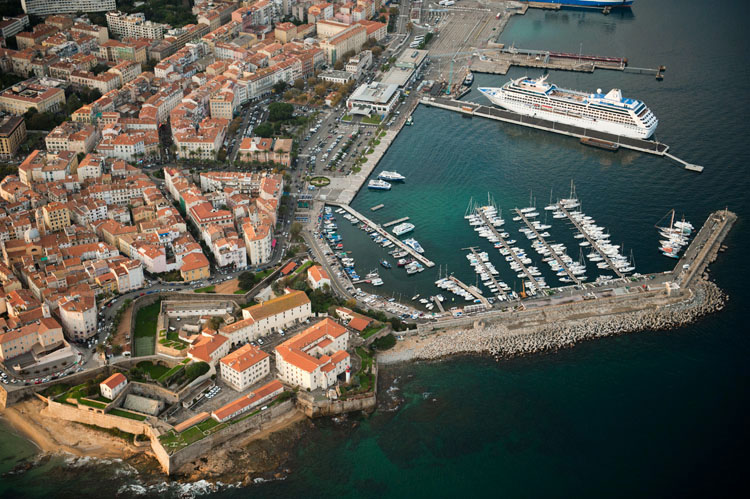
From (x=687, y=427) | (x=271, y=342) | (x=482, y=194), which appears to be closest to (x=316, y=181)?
(x=482, y=194)

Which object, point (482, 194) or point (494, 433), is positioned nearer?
point (494, 433)

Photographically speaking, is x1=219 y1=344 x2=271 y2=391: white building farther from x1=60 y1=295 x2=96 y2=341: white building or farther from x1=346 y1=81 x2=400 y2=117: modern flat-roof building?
x1=346 y1=81 x2=400 y2=117: modern flat-roof building

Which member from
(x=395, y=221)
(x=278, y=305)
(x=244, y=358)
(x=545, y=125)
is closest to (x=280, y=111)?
(x=395, y=221)

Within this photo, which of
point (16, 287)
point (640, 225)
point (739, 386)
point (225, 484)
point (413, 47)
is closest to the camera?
point (225, 484)

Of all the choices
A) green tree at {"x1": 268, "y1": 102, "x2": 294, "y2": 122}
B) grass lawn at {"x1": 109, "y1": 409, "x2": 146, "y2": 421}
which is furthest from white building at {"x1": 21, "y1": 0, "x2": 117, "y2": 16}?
grass lawn at {"x1": 109, "y1": 409, "x2": 146, "y2": 421}

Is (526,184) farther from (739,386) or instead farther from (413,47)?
(413,47)

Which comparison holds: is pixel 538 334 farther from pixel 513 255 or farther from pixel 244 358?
pixel 244 358
